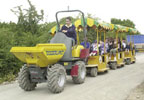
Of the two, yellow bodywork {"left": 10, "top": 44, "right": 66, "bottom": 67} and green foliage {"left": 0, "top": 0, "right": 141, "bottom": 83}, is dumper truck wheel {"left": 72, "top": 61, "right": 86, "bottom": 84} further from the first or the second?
green foliage {"left": 0, "top": 0, "right": 141, "bottom": 83}

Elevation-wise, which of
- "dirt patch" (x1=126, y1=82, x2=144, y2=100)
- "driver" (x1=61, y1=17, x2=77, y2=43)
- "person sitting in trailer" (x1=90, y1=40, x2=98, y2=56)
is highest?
"driver" (x1=61, y1=17, x2=77, y2=43)

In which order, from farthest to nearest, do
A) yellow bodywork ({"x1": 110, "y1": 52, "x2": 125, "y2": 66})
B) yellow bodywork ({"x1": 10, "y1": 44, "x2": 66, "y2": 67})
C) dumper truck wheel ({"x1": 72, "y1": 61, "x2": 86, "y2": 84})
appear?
1. yellow bodywork ({"x1": 110, "y1": 52, "x2": 125, "y2": 66})
2. dumper truck wheel ({"x1": 72, "y1": 61, "x2": 86, "y2": 84})
3. yellow bodywork ({"x1": 10, "y1": 44, "x2": 66, "y2": 67})

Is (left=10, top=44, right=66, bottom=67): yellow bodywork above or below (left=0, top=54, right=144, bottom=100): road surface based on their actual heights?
above

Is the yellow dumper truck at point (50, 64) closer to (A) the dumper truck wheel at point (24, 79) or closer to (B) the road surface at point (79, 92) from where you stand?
(A) the dumper truck wheel at point (24, 79)

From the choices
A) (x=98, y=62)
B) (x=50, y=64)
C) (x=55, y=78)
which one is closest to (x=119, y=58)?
(x=98, y=62)

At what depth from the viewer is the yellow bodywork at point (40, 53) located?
281 inches

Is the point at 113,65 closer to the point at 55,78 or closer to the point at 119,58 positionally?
the point at 119,58

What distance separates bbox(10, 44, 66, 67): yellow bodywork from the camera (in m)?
7.14

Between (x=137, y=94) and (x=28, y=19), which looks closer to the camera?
(x=137, y=94)

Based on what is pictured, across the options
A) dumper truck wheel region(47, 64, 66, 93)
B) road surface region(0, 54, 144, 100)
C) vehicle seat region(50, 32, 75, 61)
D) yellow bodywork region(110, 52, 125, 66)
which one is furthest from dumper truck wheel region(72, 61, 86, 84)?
yellow bodywork region(110, 52, 125, 66)

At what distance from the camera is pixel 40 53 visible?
279 inches

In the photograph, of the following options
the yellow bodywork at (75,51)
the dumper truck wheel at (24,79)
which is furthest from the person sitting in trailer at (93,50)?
the dumper truck wheel at (24,79)

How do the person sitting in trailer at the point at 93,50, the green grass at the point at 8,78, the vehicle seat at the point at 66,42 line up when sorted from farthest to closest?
the person sitting in trailer at the point at 93,50 < the green grass at the point at 8,78 < the vehicle seat at the point at 66,42

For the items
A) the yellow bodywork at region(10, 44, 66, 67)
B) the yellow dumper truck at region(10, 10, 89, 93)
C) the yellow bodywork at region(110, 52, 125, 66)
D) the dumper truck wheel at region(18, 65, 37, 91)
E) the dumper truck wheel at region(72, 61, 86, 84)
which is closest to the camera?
the yellow bodywork at region(10, 44, 66, 67)
